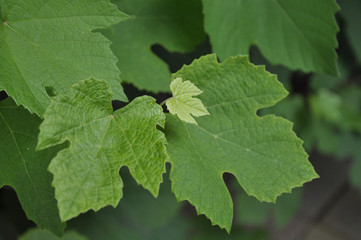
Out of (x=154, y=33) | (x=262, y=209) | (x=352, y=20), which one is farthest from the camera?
(x=262, y=209)

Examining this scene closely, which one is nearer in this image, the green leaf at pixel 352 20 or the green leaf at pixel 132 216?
the green leaf at pixel 132 216

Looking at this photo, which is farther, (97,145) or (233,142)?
(233,142)

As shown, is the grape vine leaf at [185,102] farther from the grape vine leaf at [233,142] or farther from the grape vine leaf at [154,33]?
the grape vine leaf at [154,33]

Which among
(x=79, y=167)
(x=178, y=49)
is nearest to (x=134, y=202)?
(x=178, y=49)

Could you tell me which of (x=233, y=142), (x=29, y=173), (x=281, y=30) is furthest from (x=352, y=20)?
(x=29, y=173)

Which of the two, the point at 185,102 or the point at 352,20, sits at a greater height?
the point at 185,102

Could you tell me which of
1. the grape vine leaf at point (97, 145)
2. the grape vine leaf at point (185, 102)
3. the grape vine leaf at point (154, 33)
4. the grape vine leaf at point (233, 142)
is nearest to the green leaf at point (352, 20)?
the grape vine leaf at point (154, 33)

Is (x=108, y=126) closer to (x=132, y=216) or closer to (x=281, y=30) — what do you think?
(x=281, y=30)

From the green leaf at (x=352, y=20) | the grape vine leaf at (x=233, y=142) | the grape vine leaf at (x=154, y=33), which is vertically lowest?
the green leaf at (x=352, y=20)

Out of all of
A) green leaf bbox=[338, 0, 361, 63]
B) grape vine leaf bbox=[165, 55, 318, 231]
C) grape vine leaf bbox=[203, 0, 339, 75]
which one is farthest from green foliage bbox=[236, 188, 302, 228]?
grape vine leaf bbox=[165, 55, 318, 231]
